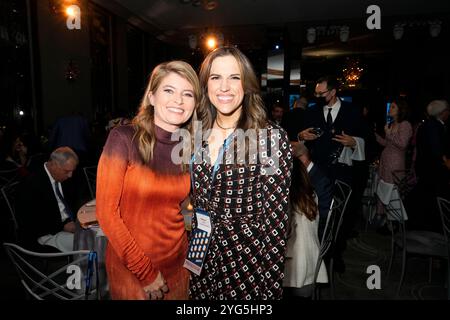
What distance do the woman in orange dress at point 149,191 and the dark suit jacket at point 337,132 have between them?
2.00 m

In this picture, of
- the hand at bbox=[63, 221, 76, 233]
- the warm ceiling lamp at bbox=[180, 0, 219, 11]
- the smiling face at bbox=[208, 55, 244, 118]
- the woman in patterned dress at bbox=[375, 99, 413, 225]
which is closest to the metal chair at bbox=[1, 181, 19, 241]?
the hand at bbox=[63, 221, 76, 233]

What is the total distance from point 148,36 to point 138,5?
2.92m

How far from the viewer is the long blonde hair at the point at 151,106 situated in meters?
1.29

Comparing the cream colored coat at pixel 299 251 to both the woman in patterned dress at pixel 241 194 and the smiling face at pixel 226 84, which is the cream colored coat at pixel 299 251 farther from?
the smiling face at pixel 226 84

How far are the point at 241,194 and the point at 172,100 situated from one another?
455 mm

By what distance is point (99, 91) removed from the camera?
25.6 ft

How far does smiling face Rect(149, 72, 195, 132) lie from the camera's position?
4.39ft

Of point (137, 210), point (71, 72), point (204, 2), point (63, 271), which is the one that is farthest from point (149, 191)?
point (204, 2)

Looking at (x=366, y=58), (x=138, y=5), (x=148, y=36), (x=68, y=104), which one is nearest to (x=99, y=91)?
(x=68, y=104)

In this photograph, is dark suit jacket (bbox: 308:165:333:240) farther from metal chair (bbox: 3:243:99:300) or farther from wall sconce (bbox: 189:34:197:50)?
wall sconce (bbox: 189:34:197:50)

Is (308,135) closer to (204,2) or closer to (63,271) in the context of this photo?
(63,271)

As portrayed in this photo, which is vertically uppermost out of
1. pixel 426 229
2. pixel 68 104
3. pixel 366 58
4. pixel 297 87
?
pixel 366 58

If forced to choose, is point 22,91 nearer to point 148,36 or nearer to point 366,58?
point 148,36

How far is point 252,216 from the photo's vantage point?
1.33 m
